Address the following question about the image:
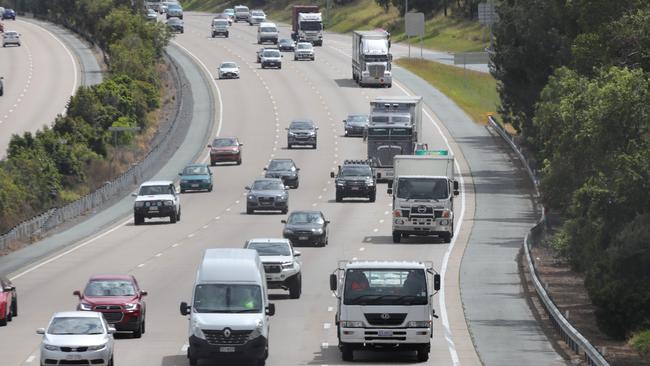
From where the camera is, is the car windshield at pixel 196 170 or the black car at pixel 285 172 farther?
the car windshield at pixel 196 170

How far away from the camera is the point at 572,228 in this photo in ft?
171

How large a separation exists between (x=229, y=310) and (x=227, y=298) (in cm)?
39

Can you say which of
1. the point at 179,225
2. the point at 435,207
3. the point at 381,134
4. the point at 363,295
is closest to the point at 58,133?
the point at 381,134

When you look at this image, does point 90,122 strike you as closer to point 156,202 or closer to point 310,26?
point 156,202

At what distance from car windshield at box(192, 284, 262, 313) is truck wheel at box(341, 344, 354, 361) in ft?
7.21

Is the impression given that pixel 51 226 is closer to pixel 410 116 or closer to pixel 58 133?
pixel 410 116

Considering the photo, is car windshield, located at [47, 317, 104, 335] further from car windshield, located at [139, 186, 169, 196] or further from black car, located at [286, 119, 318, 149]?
black car, located at [286, 119, 318, 149]

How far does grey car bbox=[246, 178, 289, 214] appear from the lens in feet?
237

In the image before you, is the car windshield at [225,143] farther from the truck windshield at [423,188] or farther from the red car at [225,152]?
the truck windshield at [423,188]

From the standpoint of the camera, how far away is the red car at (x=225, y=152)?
9275 centimetres

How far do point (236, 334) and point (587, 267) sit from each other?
18.1m

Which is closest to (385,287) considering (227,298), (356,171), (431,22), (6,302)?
(227,298)

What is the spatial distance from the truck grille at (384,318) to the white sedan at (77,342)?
5.68m

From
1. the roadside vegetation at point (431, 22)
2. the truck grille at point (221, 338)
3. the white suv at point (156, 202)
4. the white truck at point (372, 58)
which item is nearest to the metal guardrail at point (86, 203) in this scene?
the white suv at point (156, 202)
